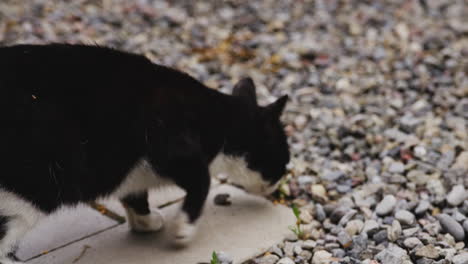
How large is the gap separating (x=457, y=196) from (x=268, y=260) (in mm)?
1231

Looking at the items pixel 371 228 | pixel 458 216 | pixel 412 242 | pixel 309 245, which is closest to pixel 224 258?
pixel 309 245

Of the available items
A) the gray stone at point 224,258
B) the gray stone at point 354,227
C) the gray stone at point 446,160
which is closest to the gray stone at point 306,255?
the gray stone at point 354,227

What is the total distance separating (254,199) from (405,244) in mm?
985

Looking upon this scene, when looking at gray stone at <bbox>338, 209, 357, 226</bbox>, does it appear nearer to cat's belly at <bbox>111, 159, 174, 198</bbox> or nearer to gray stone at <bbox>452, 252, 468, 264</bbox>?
gray stone at <bbox>452, 252, 468, 264</bbox>

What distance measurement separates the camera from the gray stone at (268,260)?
10.1ft

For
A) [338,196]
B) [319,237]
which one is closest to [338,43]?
[338,196]

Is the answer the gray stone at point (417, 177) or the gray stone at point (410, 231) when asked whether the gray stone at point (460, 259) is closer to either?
the gray stone at point (410, 231)

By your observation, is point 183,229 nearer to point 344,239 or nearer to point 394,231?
point 344,239

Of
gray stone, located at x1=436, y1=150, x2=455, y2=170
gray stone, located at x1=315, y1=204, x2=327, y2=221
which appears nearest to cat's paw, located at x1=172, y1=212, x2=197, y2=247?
gray stone, located at x1=315, y1=204, x2=327, y2=221

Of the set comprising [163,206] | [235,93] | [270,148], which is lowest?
[163,206]

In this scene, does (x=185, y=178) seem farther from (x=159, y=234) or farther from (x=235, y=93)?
(x=235, y=93)

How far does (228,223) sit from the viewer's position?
344cm

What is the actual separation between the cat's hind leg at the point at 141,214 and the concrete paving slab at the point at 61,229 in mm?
175

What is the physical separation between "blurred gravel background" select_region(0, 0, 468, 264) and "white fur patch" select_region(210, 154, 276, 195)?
0.80 feet
